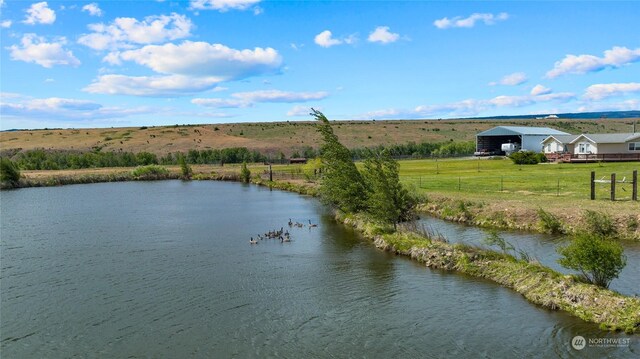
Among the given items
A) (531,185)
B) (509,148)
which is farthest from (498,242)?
(509,148)

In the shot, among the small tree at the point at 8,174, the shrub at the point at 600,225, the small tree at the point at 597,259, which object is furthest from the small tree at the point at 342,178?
the small tree at the point at 8,174

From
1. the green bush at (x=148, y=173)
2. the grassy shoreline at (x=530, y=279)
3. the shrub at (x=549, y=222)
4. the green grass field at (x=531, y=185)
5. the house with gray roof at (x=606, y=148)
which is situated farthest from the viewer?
the green bush at (x=148, y=173)

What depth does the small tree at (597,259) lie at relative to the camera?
1927cm

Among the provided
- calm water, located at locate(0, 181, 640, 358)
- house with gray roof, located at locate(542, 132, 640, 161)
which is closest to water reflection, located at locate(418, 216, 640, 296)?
calm water, located at locate(0, 181, 640, 358)

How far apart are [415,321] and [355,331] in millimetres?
2298

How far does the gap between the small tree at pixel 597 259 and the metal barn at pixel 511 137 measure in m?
88.9

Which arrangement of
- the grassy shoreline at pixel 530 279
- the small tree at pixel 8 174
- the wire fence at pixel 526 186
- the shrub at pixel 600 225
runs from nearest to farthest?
the grassy shoreline at pixel 530 279 < the shrub at pixel 600 225 < the wire fence at pixel 526 186 < the small tree at pixel 8 174

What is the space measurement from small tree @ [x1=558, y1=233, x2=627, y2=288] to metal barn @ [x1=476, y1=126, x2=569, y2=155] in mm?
88861

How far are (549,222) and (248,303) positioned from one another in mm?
20390

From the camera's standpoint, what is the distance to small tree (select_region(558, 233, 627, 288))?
19.3m

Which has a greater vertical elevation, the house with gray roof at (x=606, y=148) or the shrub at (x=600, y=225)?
the house with gray roof at (x=606, y=148)

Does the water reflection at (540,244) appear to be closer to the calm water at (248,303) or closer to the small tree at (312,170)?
the calm water at (248,303)

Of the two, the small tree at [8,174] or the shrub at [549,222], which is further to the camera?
the small tree at [8,174]

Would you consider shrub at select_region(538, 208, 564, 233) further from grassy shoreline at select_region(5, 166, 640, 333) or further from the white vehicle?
the white vehicle
